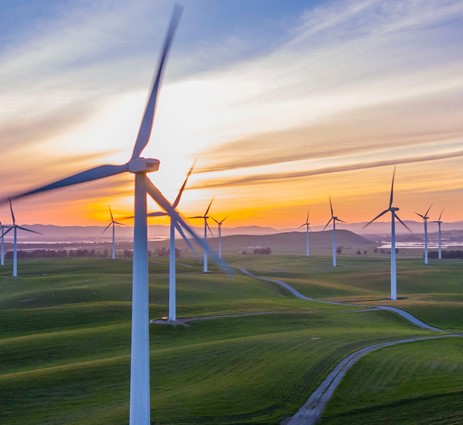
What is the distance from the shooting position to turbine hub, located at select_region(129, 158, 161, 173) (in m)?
27.1

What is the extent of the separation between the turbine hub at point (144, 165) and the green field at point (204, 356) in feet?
46.3

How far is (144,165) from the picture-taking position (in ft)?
88.9

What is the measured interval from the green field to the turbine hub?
46.3ft

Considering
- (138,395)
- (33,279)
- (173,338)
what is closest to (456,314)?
(173,338)

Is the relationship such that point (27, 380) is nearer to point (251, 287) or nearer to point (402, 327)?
point (402, 327)

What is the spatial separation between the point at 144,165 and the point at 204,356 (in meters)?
25.2

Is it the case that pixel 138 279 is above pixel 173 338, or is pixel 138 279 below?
above

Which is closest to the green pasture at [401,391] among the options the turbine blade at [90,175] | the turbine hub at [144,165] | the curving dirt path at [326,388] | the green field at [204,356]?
the green field at [204,356]

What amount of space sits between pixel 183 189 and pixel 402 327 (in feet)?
95.0

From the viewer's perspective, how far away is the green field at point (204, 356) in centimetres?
3591

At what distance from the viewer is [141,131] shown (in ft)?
95.5

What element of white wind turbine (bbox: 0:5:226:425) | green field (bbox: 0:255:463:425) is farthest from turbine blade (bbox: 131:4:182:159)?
green field (bbox: 0:255:463:425)

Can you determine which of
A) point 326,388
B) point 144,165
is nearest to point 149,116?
point 144,165

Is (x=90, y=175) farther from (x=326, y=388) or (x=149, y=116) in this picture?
(x=326, y=388)
